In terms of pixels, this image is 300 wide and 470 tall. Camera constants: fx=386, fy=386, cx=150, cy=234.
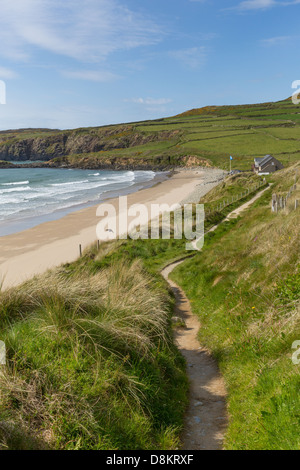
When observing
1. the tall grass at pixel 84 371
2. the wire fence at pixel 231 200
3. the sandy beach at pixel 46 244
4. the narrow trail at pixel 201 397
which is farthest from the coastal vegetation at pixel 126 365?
the wire fence at pixel 231 200

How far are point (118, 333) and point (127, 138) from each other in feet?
597

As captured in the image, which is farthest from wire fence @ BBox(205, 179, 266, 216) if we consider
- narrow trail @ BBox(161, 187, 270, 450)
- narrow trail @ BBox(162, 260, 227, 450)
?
narrow trail @ BBox(162, 260, 227, 450)

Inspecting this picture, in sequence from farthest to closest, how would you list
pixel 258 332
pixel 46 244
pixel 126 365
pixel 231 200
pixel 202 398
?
pixel 231 200
pixel 46 244
pixel 258 332
pixel 202 398
pixel 126 365

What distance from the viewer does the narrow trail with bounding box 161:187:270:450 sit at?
18.9ft

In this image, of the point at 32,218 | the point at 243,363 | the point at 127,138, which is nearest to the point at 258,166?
the point at 32,218

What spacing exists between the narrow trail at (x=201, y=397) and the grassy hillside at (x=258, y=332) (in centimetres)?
22

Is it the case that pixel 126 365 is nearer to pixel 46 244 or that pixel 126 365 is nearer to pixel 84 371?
pixel 84 371

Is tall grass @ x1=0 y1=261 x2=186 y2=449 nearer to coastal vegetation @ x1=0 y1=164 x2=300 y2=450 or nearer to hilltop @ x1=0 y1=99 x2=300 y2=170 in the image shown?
coastal vegetation @ x1=0 y1=164 x2=300 y2=450

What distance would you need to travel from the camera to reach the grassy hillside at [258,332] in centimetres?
515

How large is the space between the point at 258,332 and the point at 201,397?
1.68 m

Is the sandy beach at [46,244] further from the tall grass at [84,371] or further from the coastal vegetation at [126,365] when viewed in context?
the tall grass at [84,371]

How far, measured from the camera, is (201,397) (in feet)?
23.5

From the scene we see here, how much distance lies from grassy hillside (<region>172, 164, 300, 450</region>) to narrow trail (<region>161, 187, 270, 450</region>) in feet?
0.71

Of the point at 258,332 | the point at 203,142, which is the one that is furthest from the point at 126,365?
the point at 203,142
